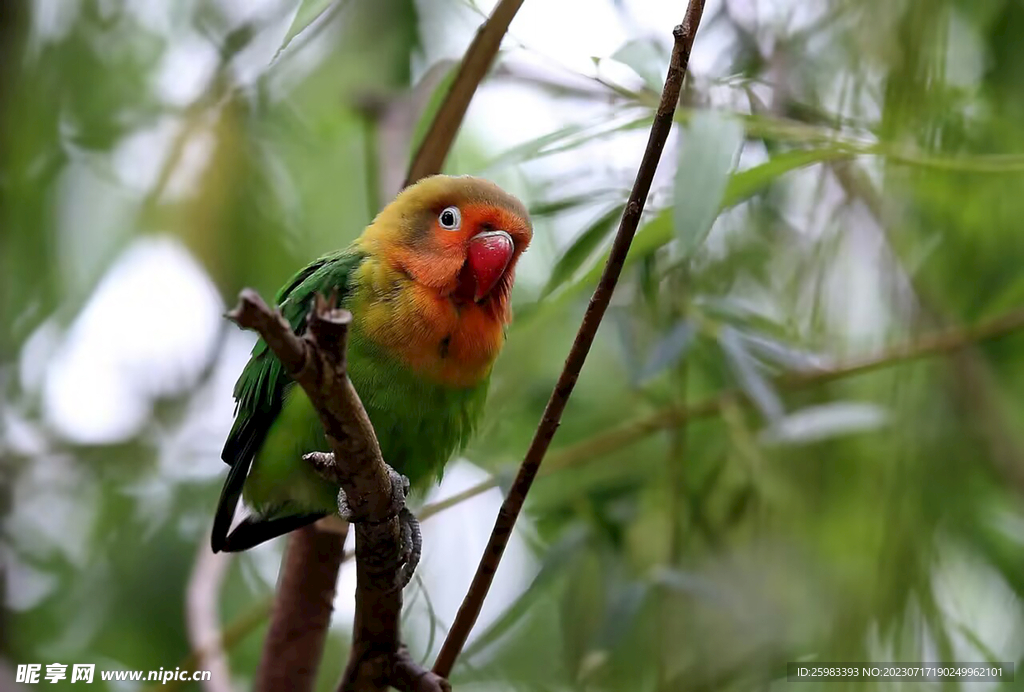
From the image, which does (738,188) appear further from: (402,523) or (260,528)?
(260,528)

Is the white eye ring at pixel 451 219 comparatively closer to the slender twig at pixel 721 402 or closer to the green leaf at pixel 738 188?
the green leaf at pixel 738 188

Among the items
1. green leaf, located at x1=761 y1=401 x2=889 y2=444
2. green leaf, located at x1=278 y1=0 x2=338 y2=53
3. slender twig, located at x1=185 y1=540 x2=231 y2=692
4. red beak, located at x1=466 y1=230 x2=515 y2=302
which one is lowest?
slender twig, located at x1=185 y1=540 x2=231 y2=692

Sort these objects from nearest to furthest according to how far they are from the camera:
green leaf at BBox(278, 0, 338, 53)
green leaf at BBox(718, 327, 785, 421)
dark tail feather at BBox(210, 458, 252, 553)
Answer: green leaf at BBox(278, 0, 338, 53) → dark tail feather at BBox(210, 458, 252, 553) → green leaf at BBox(718, 327, 785, 421)

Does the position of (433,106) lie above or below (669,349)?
above

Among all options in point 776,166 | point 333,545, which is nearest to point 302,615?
point 333,545

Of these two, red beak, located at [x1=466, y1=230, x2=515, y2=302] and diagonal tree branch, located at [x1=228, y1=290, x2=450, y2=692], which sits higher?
red beak, located at [x1=466, y1=230, x2=515, y2=302]

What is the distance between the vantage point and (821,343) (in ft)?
8.32

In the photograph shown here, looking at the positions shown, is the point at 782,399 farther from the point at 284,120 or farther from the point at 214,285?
the point at 284,120

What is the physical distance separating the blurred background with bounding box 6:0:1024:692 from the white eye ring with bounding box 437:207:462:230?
0.19 meters

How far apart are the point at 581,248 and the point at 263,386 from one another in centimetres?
74

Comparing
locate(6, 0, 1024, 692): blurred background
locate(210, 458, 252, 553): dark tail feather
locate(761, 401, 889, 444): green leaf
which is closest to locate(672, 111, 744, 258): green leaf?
locate(6, 0, 1024, 692): blurred background

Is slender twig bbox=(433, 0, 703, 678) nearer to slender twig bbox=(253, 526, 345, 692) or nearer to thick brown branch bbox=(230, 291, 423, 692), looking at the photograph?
thick brown branch bbox=(230, 291, 423, 692)

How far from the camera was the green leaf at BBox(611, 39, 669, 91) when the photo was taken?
6.56 feet

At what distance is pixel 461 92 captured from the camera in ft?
7.25
